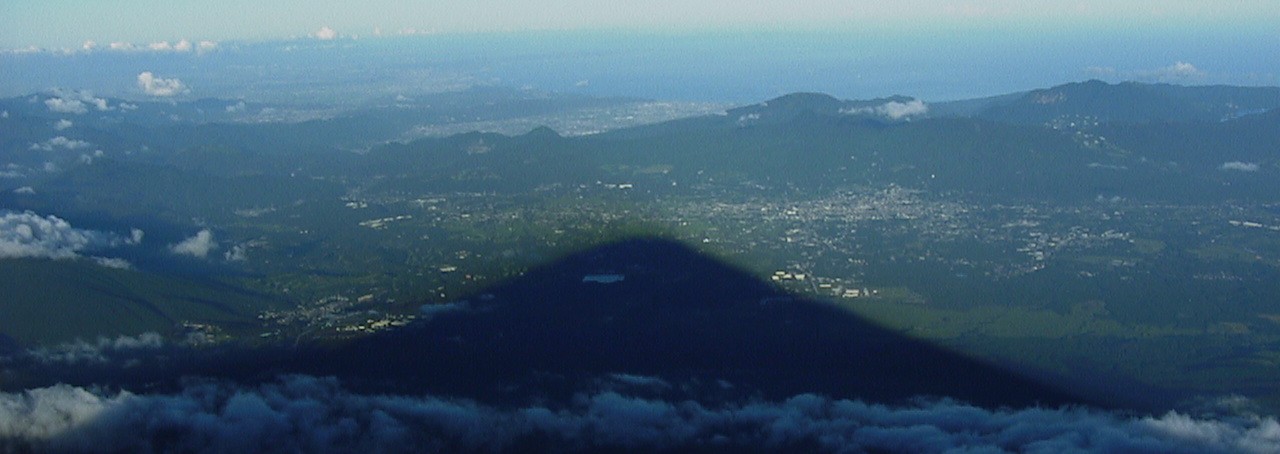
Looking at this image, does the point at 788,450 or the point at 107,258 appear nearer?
the point at 788,450

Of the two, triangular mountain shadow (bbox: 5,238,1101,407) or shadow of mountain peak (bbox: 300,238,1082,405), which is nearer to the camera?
triangular mountain shadow (bbox: 5,238,1101,407)

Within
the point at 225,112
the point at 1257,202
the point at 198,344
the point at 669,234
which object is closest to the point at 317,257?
the point at 198,344

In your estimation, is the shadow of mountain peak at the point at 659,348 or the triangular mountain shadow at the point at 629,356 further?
the shadow of mountain peak at the point at 659,348

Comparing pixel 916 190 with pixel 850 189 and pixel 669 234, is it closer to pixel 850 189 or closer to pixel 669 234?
pixel 850 189

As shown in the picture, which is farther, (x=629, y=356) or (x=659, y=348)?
(x=659, y=348)
